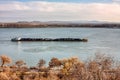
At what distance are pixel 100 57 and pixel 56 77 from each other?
19.8 feet

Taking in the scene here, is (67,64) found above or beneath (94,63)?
beneath

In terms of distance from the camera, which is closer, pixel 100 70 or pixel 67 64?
pixel 100 70

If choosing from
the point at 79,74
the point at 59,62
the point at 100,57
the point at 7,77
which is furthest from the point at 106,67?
the point at 59,62

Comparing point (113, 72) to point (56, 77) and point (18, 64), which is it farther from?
point (18, 64)

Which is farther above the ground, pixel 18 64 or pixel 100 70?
pixel 100 70

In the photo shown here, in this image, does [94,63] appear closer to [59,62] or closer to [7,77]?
[7,77]

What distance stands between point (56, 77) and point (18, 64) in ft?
15.4

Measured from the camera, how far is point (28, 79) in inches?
550

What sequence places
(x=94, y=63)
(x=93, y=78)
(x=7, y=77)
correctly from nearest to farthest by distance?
(x=93, y=78) → (x=94, y=63) → (x=7, y=77)

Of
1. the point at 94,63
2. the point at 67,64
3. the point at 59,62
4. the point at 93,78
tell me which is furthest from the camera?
the point at 59,62

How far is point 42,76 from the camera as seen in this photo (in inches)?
587

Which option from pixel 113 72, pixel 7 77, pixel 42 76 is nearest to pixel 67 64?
pixel 42 76

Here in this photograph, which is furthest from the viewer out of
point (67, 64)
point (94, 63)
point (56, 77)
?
point (67, 64)

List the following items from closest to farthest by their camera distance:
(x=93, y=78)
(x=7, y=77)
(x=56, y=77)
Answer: (x=93, y=78) → (x=7, y=77) → (x=56, y=77)
